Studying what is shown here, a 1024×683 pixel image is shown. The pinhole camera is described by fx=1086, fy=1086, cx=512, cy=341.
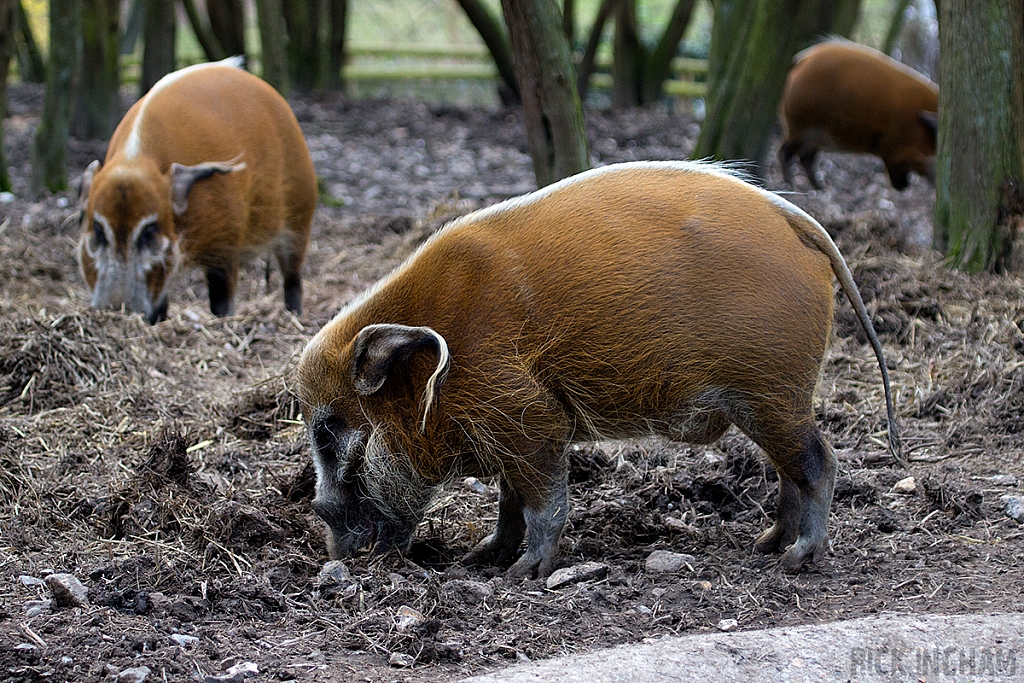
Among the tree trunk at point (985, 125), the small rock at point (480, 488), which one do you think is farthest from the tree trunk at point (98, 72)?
the small rock at point (480, 488)

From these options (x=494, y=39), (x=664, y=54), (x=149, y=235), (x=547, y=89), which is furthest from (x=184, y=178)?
(x=664, y=54)

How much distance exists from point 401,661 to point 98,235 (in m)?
3.77

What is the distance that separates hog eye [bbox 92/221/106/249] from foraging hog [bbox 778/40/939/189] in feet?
21.9

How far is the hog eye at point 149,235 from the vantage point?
5.57 meters

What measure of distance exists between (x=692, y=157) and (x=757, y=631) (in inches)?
217

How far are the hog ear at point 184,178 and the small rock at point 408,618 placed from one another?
334 centimetres

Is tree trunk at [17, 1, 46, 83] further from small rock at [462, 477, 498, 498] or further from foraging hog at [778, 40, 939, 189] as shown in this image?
small rock at [462, 477, 498, 498]

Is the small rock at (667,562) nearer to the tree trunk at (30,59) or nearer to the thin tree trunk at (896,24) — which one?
the thin tree trunk at (896,24)

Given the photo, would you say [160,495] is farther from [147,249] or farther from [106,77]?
[106,77]

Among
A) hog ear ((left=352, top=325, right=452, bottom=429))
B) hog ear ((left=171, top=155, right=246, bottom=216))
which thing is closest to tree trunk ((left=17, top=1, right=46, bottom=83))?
hog ear ((left=171, top=155, right=246, bottom=216))

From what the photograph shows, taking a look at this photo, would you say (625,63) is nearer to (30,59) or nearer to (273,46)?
(273,46)

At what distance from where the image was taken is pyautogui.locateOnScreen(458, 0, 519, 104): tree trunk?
10.1 m

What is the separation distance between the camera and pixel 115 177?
5.48 meters

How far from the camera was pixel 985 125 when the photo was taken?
566 cm
